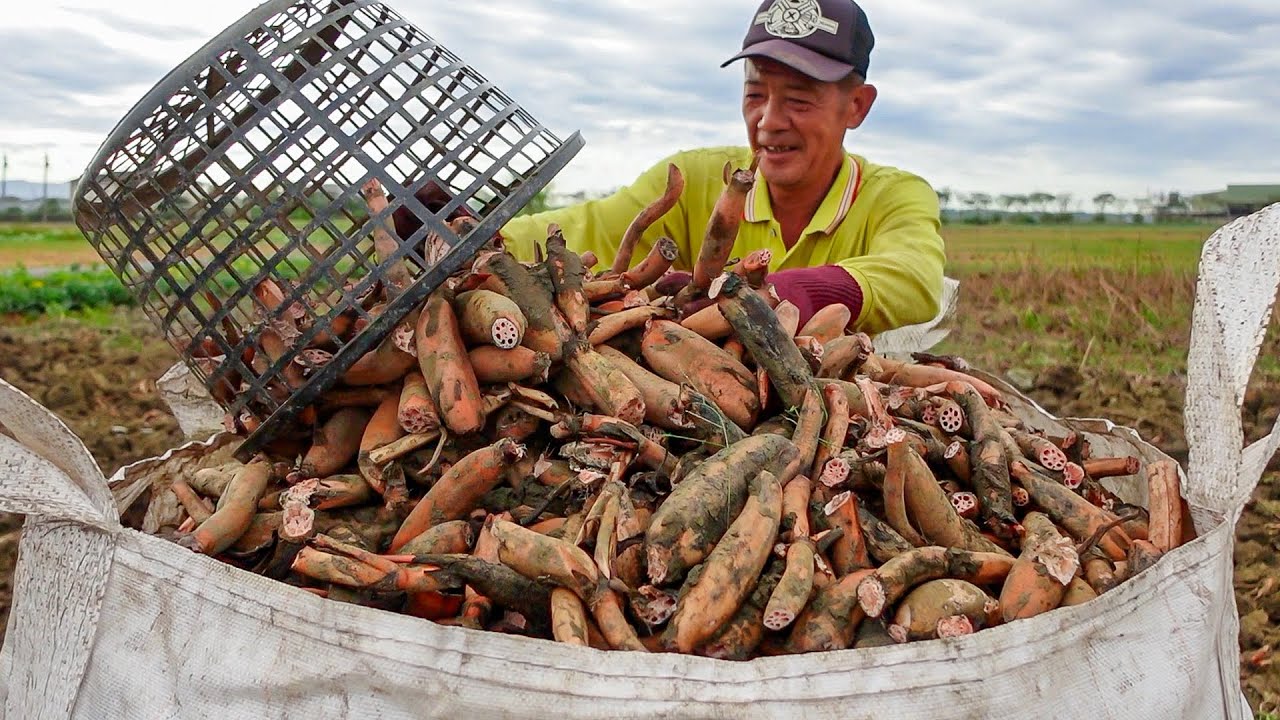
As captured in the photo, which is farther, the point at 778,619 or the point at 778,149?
the point at 778,149

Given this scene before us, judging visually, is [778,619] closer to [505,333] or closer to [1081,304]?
[505,333]

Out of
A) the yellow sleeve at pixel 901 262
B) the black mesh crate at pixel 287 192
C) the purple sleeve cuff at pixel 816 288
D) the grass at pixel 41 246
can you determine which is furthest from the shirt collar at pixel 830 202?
the grass at pixel 41 246

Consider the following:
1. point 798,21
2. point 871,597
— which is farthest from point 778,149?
point 871,597

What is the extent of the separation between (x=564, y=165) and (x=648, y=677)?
0.96 metres

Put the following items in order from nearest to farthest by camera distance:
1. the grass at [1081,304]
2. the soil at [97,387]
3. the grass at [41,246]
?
the soil at [97,387], the grass at [1081,304], the grass at [41,246]

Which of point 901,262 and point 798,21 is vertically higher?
point 798,21

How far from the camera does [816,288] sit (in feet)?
8.26

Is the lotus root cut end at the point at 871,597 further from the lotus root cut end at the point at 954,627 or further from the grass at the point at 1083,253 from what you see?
the grass at the point at 1083,253

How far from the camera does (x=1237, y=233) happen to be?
180 cm

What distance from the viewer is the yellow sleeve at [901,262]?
280cm

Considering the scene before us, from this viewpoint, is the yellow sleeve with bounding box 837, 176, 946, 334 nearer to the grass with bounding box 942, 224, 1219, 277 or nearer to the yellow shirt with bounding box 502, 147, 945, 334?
the yellow shirt with bounding box 502, 147, 945, 334

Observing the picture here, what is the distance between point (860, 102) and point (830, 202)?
1.10 ft

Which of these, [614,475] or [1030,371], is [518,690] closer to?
[614,475]

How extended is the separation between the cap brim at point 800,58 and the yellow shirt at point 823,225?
1.62 ft
